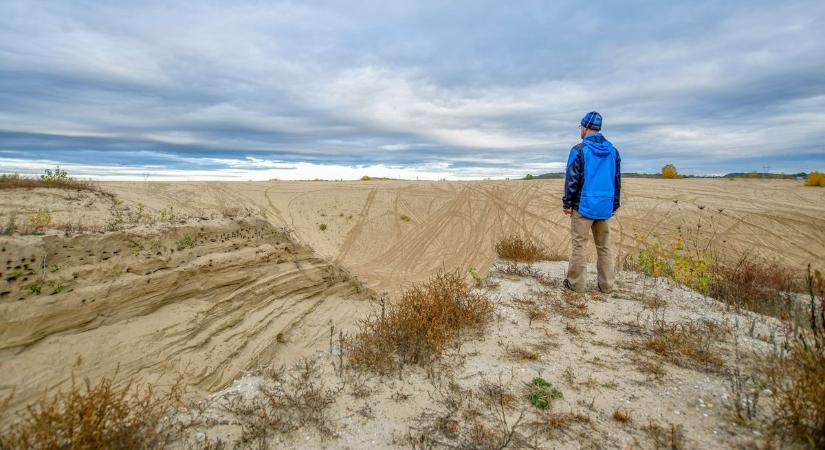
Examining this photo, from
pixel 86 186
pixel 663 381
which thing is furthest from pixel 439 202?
pixel 663 381

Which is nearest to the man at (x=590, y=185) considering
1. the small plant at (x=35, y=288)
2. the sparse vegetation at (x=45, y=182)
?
the small plant at (x=35, y=288)

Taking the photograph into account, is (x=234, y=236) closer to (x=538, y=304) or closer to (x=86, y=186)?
(x=538, y=304)

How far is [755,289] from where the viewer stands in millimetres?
6043

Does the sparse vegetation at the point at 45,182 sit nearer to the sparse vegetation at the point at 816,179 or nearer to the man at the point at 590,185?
the man at the point at 590,185

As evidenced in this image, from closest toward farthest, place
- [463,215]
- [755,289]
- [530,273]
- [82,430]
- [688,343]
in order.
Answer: [82,430], [688,343], [755,289], [530,273], [463,215]

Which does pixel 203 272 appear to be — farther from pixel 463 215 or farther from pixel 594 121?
pixel 463 215

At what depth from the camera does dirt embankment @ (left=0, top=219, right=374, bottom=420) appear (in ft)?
12.3

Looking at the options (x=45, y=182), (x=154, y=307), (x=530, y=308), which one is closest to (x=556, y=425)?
(x=530, y=308)

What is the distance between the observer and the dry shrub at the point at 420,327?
3641mm

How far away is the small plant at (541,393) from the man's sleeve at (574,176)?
2812 mm

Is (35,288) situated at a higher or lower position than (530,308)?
higher

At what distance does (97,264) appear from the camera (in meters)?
4.52

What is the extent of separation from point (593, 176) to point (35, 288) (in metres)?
6.36

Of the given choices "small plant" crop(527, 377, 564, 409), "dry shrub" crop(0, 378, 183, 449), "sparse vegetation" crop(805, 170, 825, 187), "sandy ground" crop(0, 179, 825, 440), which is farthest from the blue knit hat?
"sparse vegetation" crop(805, 170, 825, 187)
